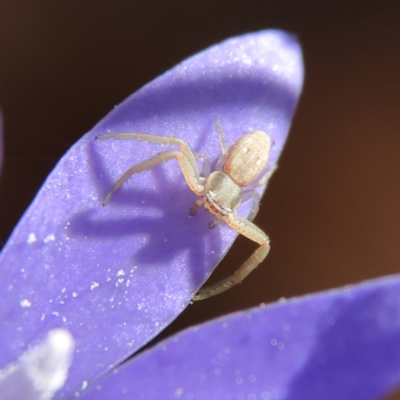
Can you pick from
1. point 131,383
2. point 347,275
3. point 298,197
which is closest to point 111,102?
point 298,197

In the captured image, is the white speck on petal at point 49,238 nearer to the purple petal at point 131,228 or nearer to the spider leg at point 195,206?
the purple petal at point 131,228

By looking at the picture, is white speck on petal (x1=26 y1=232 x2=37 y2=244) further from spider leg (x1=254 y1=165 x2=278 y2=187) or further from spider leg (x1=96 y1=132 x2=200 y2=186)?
spider leg (x1=254 y1=165 x2=278 y2=187)

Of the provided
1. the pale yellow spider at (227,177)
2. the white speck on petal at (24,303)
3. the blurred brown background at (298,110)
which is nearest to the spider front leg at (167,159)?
the pale yellow spider at (227,177)

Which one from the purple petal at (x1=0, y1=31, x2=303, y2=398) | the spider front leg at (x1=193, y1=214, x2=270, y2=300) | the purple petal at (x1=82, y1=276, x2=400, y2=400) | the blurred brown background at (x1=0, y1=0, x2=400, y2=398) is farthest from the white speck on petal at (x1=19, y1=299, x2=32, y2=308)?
the blurred brown background at (x1=0, y1=0, x2=400, y2=398)

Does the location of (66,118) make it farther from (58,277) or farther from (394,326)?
(394,326)

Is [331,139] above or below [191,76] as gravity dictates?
below

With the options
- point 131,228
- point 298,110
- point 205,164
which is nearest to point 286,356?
point 131,228

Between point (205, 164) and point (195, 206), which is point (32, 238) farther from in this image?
point (205, 164)
